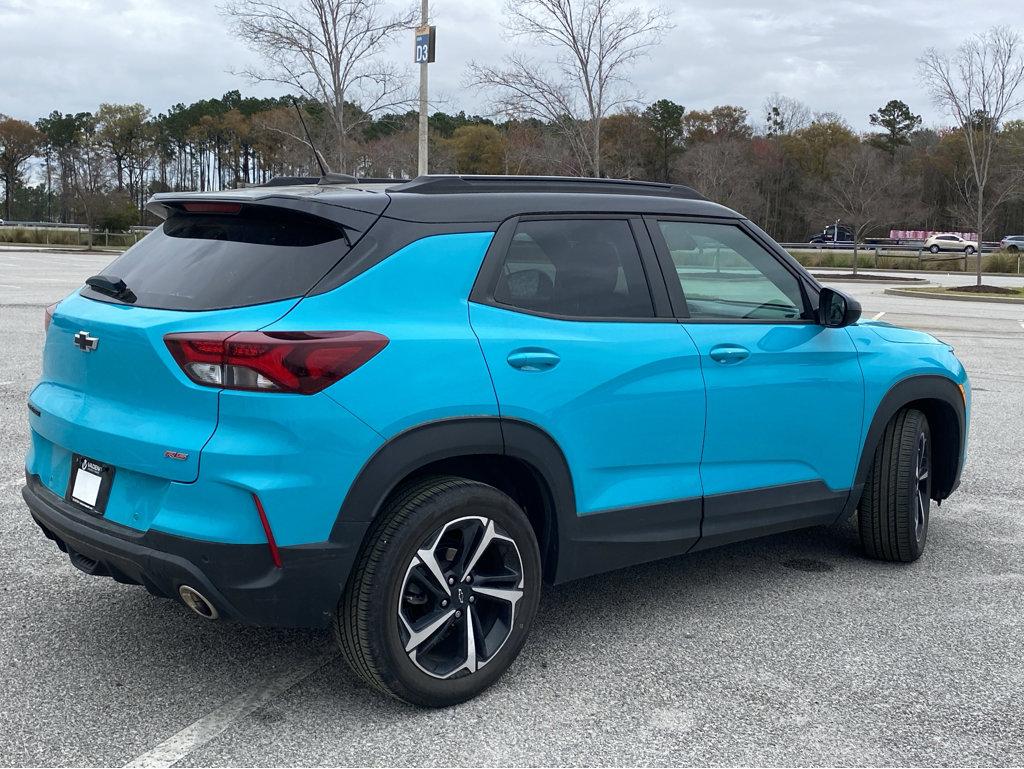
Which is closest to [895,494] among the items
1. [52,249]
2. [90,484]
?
[90,484]

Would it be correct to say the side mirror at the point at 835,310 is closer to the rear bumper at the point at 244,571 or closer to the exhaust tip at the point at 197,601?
the rear bumper at the point at 244,571

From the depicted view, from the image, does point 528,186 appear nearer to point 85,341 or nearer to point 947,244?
point 85,341

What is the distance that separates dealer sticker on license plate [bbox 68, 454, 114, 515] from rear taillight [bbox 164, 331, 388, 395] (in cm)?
51

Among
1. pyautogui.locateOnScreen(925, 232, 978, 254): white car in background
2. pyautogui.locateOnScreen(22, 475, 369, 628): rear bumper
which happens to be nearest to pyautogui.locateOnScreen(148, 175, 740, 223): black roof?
pyautogui.locateOnScreen(22, 475, 369, 628): rear bumper

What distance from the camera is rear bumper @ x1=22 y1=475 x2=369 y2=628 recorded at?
297 cm

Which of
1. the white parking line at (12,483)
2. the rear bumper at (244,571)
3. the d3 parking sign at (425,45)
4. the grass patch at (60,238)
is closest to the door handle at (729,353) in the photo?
the rear bumper at (244,571)

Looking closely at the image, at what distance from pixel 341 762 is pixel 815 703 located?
1.56 m

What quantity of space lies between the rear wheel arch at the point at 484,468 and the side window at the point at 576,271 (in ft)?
1.55

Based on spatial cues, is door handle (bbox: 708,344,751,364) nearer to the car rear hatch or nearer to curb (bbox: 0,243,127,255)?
the car rear hatch

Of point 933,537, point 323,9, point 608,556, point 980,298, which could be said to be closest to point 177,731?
point 608,556

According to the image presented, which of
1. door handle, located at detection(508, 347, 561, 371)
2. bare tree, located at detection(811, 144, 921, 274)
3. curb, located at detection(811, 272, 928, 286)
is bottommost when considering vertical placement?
curb, located at detection(811, 272, 928, 286)

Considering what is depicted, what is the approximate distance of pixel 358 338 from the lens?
3.05 m

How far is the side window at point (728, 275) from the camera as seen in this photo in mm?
4105

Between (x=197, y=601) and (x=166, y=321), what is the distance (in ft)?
2.75
